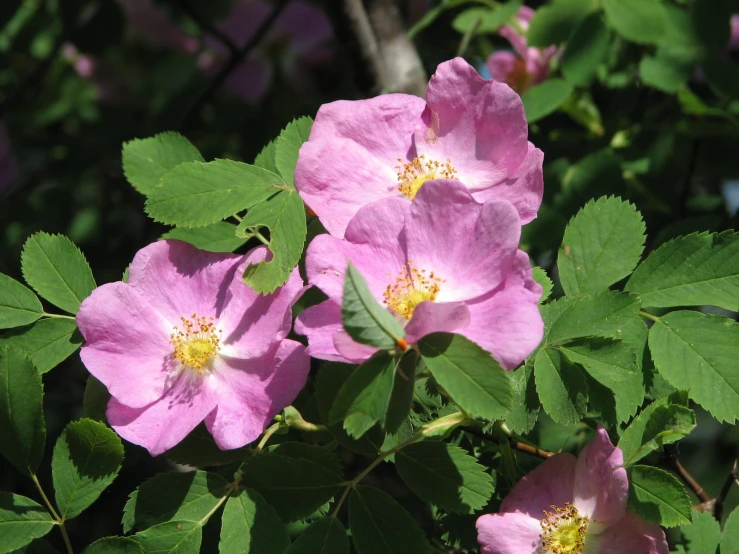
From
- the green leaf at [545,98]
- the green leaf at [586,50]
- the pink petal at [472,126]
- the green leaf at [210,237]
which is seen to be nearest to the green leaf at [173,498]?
the green leaf at [210,237]

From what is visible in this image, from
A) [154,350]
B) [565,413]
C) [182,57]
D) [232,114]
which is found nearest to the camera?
[565,413]

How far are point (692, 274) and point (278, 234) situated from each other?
1.97 feet

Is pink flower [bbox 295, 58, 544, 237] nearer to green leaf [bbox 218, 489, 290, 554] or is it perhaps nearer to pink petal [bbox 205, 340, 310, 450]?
pink petal [bbox 205, 340, 310, 450]

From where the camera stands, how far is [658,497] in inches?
40.6

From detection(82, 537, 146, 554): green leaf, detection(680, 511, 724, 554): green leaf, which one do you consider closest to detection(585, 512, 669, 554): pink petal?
detection(680, 511, 724, 554): green leaf

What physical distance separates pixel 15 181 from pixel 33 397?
1.99m

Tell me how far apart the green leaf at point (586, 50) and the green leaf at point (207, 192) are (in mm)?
861

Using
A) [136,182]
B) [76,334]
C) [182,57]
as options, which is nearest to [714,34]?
[136,182]

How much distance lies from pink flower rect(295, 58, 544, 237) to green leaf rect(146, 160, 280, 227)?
0.07m

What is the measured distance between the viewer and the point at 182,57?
3.08 metres

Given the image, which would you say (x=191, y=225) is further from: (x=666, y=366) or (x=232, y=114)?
(x=232, y=114)

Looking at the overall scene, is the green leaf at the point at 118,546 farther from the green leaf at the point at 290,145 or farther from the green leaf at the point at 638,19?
the green leaf at the point at 638,19

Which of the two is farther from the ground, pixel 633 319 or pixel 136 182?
pixel 136 182

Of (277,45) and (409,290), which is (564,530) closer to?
(409,290)
